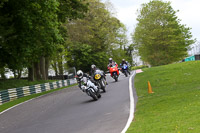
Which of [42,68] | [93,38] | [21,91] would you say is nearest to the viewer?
[21,91]

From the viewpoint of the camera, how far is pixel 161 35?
61031 mm

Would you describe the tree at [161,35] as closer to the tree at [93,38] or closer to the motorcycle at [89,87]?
the tree at [93,38]

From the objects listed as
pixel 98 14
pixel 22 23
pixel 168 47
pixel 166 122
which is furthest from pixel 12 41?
pixel 168 47

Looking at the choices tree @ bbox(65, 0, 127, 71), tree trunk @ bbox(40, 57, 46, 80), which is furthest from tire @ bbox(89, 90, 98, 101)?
tree @ bbox(65, 0, 127, 71)

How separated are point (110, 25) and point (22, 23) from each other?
36.6 metres

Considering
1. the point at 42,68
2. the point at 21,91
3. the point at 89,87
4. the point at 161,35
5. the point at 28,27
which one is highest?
the point at 161,35

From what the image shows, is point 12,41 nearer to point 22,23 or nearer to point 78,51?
point 22,23

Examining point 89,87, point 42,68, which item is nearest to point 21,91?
point 89,87

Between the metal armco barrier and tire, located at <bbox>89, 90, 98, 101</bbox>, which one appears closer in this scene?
tire, located at <bbox>89, 90, 98, 101</bbox>

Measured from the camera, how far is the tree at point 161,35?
197ft

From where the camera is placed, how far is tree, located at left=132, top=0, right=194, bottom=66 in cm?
6019

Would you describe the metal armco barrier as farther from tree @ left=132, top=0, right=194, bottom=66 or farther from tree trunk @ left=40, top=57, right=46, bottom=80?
tree @ left=132, top=0, right=194, bottom=66

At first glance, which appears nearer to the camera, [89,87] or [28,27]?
[89,87]

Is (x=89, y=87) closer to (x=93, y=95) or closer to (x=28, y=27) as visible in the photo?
(x=93, y=95)
